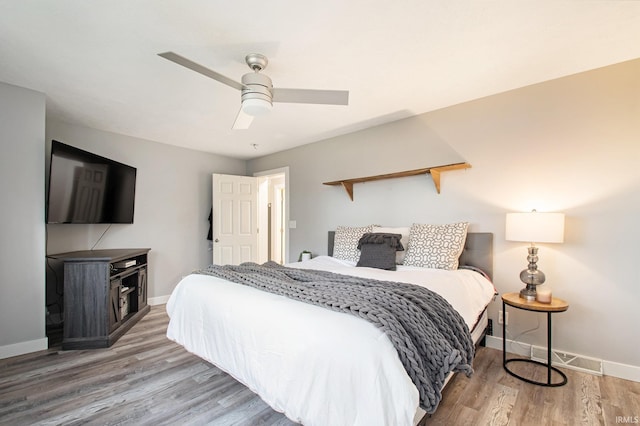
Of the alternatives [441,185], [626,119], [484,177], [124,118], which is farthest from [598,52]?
[124,118]

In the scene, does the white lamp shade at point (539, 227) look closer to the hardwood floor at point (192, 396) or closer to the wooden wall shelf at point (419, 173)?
the wooden wall shelf at point (419, 173)

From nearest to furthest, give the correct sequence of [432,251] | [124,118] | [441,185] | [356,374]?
1. [356,374]
2. [432,251]
3. [441,185]
4. [124,118]

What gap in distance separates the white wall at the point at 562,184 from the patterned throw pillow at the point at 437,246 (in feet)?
0.97

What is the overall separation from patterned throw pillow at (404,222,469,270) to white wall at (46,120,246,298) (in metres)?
3.45

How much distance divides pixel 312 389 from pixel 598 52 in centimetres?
288

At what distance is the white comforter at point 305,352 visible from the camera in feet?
3.62

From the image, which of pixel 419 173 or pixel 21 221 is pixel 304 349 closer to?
pixel 419 173

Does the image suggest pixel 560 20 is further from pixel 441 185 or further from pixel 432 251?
pixel 432 251

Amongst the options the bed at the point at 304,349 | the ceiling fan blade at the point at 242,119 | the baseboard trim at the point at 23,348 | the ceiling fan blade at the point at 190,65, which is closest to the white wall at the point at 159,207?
the baseboard trim at the point at 23,348

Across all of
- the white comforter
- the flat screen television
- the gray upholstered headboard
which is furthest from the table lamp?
the flat screen television

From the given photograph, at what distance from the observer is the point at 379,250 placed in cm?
275

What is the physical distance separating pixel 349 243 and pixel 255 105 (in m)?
1.84

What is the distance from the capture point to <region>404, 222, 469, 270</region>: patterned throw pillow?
2.57 metres

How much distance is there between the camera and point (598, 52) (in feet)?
6.68
